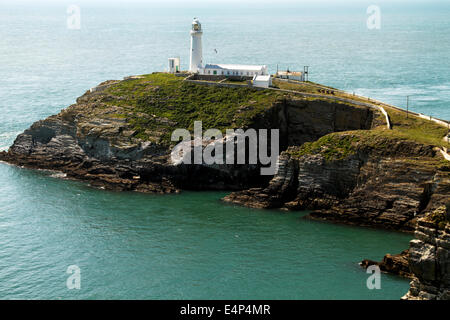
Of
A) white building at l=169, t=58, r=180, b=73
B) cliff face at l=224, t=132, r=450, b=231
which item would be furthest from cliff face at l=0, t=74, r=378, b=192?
white building at l=169, t=58, r=180, b=73

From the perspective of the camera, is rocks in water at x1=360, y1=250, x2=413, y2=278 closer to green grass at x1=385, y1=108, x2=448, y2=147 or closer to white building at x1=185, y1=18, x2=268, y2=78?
green grass at x1=385, y1=108, x2=448, y2=147

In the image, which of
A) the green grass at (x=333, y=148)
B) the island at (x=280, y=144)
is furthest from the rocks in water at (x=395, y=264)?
the green grass at (x=333, y=148)

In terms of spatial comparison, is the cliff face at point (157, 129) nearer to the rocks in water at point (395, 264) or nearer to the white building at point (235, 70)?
the white building at point (235, 70)

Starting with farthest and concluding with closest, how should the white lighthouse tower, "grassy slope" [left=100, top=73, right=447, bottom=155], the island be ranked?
the white lighthouse tower < "grassy slope" [left=100, top=73, right=447, bottom=155] < the island

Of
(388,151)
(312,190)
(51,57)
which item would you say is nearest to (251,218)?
(312,190)

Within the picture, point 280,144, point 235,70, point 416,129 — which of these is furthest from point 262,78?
A: point 416,129
